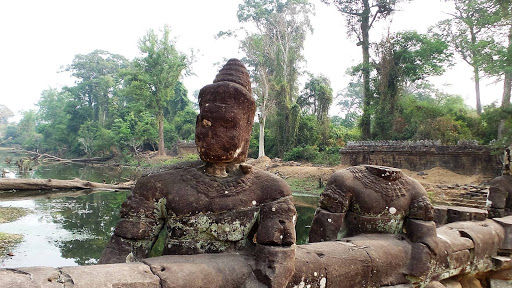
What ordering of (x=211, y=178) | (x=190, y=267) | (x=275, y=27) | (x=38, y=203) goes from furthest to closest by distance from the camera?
(x=275, y=27)
(x=38, y=203)
(x=211, y=178)
(x=190, y=267)

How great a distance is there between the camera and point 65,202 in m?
14.1

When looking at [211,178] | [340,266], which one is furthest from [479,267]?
[211,178]

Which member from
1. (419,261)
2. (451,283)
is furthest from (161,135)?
(419,261)

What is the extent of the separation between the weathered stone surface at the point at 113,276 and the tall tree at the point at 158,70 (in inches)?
1280

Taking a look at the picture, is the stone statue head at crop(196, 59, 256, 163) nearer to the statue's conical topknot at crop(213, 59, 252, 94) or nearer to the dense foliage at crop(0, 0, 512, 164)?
the statue's conical topknot at crop(213, 59, 252, 94)

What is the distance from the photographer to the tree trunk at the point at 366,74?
25531mm

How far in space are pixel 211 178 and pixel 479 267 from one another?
3.38 meters

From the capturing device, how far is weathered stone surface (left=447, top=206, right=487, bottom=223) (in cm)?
464

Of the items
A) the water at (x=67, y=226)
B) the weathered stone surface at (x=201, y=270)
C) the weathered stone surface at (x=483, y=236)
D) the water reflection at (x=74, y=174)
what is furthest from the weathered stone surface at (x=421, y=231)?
the water reflection at (x=74, y=174)

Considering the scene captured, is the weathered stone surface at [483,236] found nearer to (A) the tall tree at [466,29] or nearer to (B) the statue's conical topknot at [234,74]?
(B) the statue's conical topknot at [234,74]

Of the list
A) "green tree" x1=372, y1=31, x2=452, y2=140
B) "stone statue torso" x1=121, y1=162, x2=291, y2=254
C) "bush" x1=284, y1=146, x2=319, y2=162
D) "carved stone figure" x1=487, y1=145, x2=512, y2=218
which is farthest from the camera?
"bush" x1=284, y1=146, x2=319, y2=162

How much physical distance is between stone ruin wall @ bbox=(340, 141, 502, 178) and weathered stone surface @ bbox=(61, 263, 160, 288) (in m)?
16.6

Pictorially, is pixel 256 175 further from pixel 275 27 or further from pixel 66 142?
pixel 66 142

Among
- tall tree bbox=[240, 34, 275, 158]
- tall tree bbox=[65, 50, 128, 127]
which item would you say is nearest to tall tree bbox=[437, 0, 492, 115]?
tall tree bbox=[240, 34, 275, 158]
